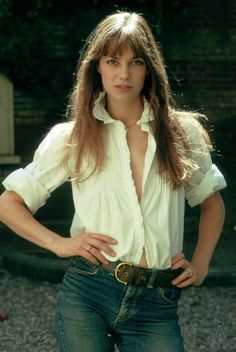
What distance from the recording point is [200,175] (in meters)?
2.92

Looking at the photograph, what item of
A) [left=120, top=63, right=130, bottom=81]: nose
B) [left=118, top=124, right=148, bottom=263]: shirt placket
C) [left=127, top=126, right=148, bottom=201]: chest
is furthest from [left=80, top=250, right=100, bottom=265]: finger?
[left=120, top=63, right=130, bottom=81]: nose

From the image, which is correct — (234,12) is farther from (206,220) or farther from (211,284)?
(206,220)

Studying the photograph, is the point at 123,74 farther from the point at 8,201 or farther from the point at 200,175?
the point at 8,201

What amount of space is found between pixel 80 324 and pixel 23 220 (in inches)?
16.6

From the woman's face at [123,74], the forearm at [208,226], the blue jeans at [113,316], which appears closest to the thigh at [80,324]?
Result: the blue jeans at [113,316]

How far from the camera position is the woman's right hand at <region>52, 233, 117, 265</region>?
2693mm

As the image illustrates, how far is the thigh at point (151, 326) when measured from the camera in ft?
8.82

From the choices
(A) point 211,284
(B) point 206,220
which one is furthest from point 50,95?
(B) point 206,220

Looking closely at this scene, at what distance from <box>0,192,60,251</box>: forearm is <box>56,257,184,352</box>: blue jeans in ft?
0.68

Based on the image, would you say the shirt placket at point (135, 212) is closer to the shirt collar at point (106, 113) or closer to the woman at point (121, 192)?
the woman at point (121, 192)

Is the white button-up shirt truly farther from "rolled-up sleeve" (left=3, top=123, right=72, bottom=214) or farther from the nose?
the nose

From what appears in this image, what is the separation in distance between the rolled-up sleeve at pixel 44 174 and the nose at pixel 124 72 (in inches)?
10.5

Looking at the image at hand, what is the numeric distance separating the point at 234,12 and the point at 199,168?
22.9ft

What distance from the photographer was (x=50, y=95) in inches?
346
